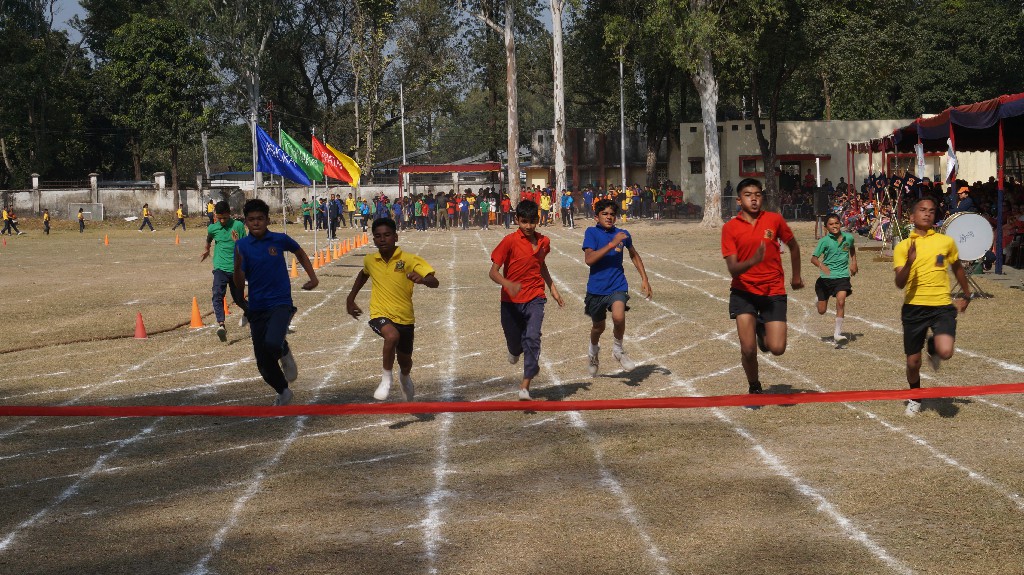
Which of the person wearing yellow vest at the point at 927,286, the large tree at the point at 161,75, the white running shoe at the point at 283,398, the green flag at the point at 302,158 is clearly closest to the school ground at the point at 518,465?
the white running shoe at the point at 283,398

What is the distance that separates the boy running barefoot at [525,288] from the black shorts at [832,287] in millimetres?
4705

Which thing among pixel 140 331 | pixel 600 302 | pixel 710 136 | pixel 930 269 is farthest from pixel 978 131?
pixel 140 331

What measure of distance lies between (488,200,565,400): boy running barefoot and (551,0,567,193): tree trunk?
132ft

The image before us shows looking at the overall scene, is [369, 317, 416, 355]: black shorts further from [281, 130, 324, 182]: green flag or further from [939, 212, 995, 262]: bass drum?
[281, 130, 324, 182]: green flag

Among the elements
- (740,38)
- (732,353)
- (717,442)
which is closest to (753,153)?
(740,38)

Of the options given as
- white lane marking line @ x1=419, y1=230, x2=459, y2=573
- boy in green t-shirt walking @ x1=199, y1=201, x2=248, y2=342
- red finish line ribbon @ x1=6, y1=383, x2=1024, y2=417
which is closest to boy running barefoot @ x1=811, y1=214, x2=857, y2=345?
white lane marking line @ x1=419, y1=230, x2=459, y2=573

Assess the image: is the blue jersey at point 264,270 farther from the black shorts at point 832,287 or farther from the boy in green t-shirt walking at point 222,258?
the black shorts at point 832,287

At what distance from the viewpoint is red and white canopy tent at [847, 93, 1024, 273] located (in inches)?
767

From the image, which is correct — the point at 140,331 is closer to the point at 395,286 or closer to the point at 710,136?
the point at 395,286

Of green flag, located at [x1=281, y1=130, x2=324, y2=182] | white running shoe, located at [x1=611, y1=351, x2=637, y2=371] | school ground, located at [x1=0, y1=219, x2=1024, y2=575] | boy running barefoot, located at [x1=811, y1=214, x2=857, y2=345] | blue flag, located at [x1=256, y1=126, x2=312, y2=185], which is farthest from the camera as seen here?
green flag, located at [x1=281, y1=130, x2=324, y2=182]

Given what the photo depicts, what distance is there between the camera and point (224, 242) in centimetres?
1480

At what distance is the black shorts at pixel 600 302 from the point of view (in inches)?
415

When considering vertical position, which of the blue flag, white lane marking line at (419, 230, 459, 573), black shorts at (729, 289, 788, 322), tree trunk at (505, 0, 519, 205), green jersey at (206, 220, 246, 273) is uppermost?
tree trunk at (505, 0, 519, 205)

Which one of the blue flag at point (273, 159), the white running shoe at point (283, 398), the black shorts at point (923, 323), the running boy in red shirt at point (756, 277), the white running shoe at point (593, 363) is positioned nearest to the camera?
the black shorts at point (923, 323)
